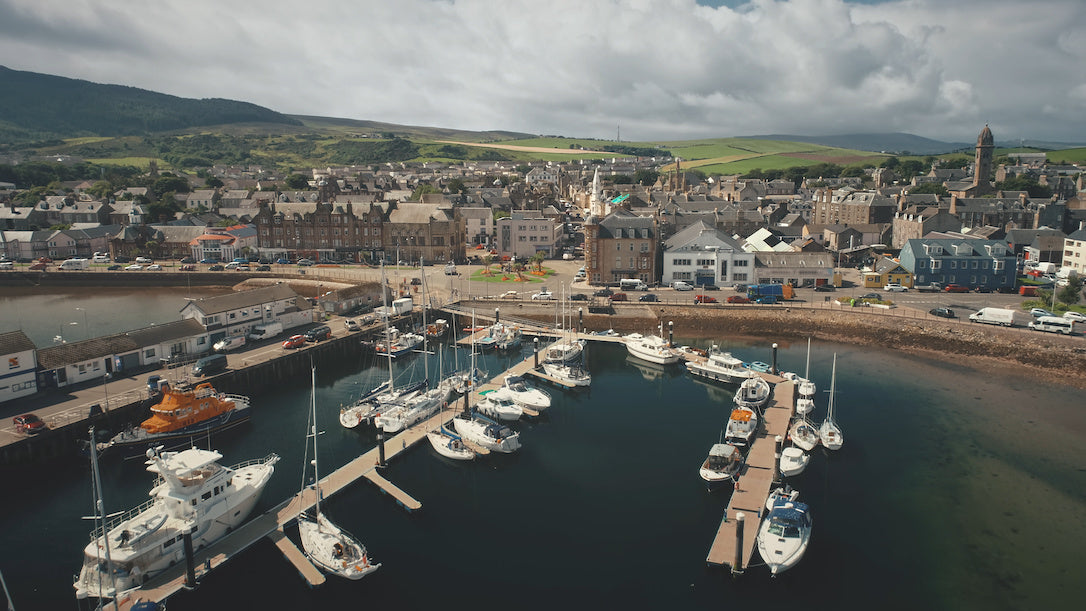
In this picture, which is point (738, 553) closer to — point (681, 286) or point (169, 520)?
point (169, 520)

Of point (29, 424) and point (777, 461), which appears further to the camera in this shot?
point (29, 424)

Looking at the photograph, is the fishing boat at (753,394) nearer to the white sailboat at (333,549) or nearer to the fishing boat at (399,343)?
the white sailboat at (333,549)

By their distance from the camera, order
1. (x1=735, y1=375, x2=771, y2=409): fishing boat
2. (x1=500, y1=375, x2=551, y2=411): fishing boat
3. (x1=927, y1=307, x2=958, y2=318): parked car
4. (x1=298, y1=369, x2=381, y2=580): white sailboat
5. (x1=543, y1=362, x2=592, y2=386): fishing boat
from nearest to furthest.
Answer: (x1=298, y1=369, x2=381, y2=580): white sailboat, (x1=735, y1=375, x2=771, y2=409): fishing boat, (x1=500, y1=375, x2=551, y2=411): fishing boat, (x1=543, y1=362, x2=592, y2=386): fishing boat, (x1=927, y1=307, x2=958, y2=318): parked car

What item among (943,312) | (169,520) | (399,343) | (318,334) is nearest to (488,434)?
(169,520)

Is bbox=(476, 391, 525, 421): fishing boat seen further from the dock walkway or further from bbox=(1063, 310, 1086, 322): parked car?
bbox=(1063, 310, 1086, 322): parked car

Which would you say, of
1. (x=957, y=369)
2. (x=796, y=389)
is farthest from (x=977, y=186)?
(x=796, y=389)

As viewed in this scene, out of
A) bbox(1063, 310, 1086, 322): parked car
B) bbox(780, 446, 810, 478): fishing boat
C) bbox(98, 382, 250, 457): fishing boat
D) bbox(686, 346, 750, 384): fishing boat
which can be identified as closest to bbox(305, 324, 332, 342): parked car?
bbox(98, 382, 250, 457): fishing boat

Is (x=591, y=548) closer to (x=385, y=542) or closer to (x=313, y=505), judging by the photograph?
A: (x=385, y=542)
